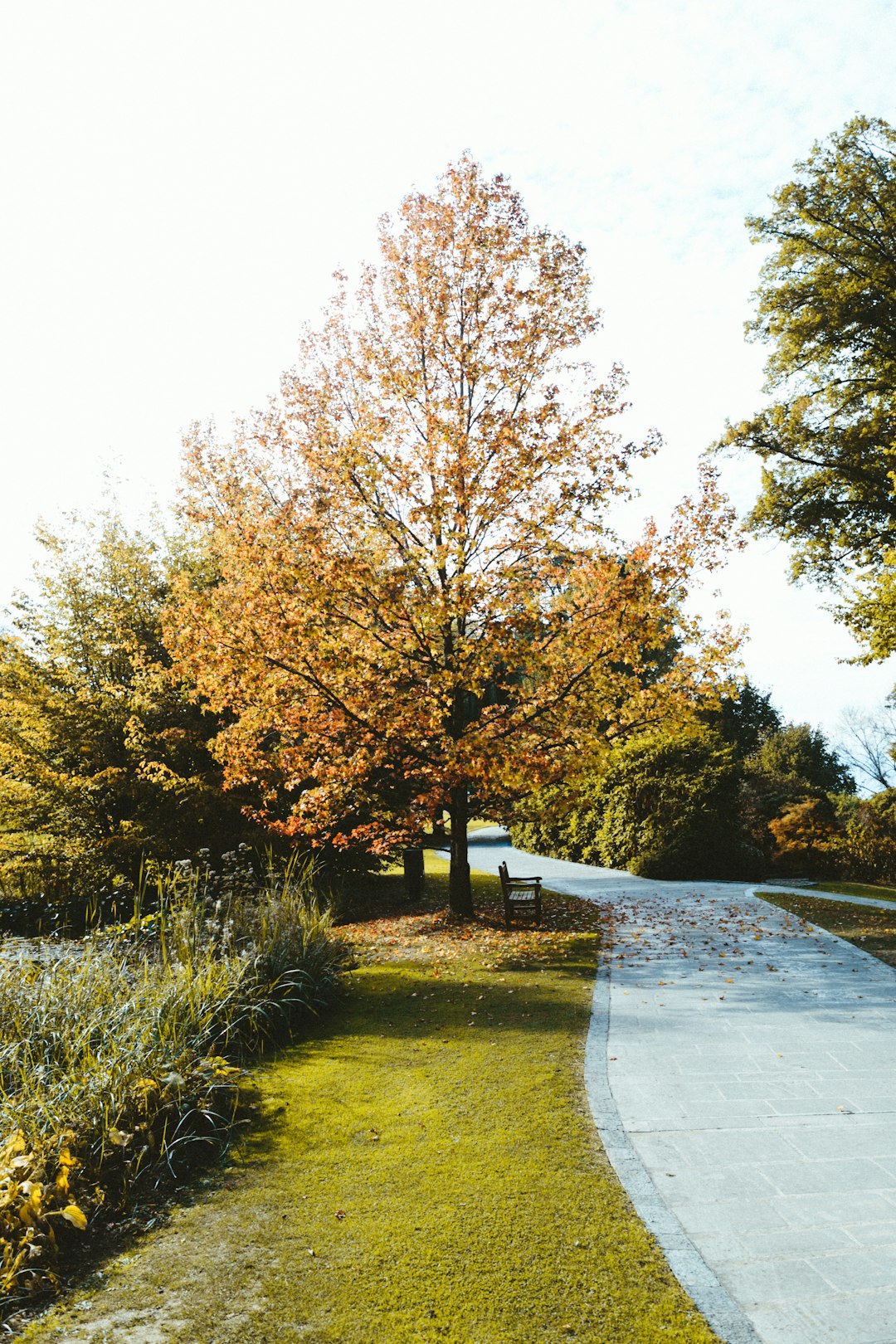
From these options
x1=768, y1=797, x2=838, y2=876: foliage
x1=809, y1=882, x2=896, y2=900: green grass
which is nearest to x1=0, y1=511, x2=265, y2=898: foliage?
x1=809, y1=882, x2=896, y2=900: green grass

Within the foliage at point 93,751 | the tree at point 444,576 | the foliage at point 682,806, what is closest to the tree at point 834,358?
the foliage at point 682,806

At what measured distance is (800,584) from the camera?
19750mm

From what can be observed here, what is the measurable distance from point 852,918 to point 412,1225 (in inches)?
371

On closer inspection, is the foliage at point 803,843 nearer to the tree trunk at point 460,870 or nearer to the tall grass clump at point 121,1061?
the tree trunk at point 460,870

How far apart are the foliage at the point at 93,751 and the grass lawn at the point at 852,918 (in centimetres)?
893

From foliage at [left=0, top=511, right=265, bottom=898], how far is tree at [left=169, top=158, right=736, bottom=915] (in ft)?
6.73

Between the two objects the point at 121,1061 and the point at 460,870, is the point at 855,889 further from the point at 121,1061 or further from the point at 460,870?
the point at 121,1061

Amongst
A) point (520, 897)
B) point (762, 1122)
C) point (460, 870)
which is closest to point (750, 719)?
point (460, 870)

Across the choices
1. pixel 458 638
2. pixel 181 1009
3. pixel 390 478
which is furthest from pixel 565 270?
pixel 181 1009

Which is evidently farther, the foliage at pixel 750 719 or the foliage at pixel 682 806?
the foliage at pixel 750 719

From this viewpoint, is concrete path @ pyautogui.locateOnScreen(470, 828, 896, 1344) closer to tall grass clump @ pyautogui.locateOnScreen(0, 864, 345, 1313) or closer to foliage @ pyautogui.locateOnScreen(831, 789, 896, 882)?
tall grass clump @ pyautogui.locateOnScreen(0, 864, 345, 1313)

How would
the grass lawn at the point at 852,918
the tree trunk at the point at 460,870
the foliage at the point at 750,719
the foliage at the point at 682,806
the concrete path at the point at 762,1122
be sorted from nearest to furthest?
the concrete path at the point at 762,1122 < the grass lawn at the point at 852,918 < the tree trunk at the point at 460,870 < the foliage at the point at 682,806 < the foliage at the point at 750,719

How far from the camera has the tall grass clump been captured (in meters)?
3.75

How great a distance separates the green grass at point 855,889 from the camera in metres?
13.8
